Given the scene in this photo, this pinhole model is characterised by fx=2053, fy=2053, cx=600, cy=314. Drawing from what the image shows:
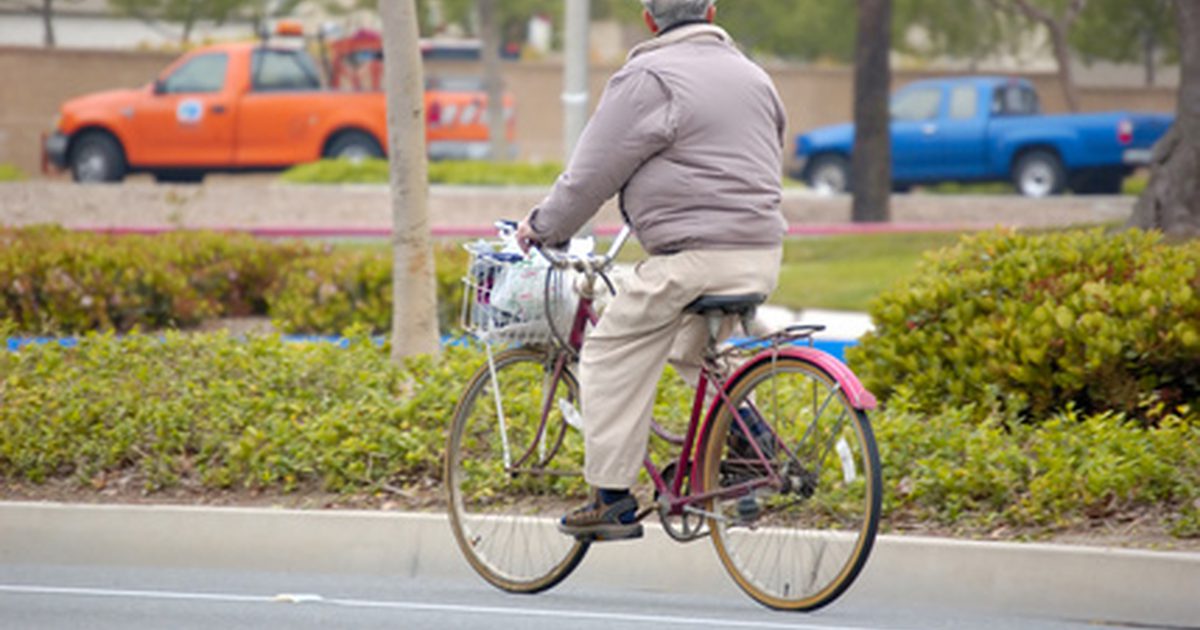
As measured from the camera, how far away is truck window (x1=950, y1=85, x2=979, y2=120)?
30.0m

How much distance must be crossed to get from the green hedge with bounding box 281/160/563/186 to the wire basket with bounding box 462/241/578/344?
61.7 ft

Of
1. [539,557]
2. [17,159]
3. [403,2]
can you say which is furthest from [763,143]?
[17,159]

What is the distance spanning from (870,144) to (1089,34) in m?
16.2

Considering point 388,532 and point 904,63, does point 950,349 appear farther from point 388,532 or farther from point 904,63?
point 904,63

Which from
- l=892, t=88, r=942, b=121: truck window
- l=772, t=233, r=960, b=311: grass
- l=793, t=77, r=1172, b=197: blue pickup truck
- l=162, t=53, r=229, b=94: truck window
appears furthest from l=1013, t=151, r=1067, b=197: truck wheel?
l=162, t=53, r=229, b=94: truck window

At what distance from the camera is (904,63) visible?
154ft

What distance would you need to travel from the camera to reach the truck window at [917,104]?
30438 mm

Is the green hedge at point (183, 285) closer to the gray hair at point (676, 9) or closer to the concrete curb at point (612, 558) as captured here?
the concrete curb at point (612, 558)

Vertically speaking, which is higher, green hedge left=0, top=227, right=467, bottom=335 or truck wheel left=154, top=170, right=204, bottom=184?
green hedge left=0, top=227, right=467, bottom=335

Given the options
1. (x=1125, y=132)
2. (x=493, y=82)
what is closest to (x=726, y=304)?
(x=1125, y=132)

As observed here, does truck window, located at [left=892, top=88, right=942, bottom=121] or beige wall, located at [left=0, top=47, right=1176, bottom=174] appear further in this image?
beige wall, located at [left=0, top=47, right=1176, bottom=174]

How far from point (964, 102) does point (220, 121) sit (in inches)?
423

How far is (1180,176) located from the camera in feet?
45.6

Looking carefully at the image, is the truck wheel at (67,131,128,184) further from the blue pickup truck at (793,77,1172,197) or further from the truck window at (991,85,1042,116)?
the truck window at (991,85,1042,116)
